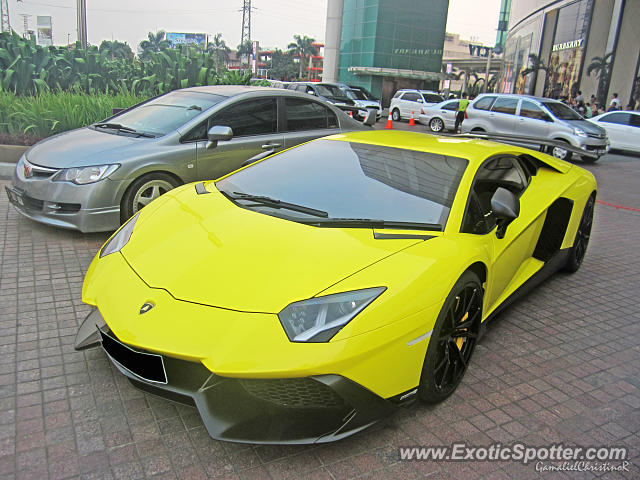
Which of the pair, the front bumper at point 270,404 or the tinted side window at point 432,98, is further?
the tinted side window at point 432,98

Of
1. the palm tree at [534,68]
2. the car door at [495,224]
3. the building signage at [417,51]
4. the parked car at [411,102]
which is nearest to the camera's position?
the car door at [495,224]

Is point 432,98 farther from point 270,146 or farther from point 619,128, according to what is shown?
point 270,146

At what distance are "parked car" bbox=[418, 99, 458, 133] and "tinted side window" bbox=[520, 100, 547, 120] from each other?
5.07m

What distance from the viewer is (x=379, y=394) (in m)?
2.34

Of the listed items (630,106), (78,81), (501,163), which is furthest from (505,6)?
(501,163)

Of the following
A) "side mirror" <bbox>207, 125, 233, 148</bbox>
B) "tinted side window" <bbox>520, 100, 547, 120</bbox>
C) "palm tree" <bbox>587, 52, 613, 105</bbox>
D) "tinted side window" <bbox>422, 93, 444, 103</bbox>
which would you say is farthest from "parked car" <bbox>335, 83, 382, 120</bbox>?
"side mirror" <bbox>207, 125, 233, 148</bbox>

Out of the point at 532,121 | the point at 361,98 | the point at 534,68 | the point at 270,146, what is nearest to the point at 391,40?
the point at 534,68

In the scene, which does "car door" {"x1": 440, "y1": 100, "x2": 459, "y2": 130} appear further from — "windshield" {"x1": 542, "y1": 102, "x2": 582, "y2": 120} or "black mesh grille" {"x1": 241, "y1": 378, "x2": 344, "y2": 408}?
"black mesh grille" {"x1": 241, "y1": 378, "x2": 344, "y2": 408}

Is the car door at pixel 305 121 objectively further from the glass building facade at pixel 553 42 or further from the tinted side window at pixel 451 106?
the glass building facade at pixel 553 42

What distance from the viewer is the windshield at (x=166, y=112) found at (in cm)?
581

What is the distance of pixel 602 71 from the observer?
29.6 meters

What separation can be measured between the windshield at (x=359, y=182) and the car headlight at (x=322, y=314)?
773 millimetres

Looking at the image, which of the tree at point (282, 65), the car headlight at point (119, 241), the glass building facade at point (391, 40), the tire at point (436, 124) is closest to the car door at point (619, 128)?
the tire at point (436, 124)

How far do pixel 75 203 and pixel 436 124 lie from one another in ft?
58.9
